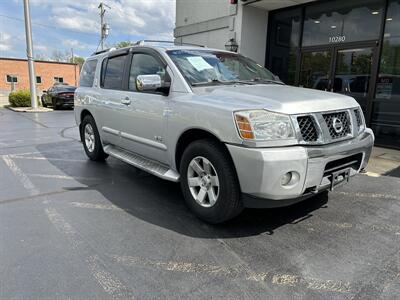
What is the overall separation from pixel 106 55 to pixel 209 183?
3321mm

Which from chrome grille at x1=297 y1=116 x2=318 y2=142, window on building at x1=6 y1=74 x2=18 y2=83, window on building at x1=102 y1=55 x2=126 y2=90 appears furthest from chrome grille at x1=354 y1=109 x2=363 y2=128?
window on building at x1=6 y1=74 x2=18 y2=83

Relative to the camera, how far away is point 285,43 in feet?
35.0

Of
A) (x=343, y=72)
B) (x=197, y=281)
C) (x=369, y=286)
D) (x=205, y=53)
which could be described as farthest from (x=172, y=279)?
(x=343, y=72)

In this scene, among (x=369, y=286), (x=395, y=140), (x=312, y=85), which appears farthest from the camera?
(x=312, y=85)

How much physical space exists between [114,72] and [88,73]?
47.8 inches

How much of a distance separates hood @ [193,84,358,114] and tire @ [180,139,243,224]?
458 millimetres

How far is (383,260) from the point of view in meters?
3.01

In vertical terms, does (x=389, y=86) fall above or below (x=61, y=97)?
above

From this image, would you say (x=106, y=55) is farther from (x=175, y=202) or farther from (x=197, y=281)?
(x=197, y=281)

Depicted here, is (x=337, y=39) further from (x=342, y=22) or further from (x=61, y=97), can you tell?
(x=61, y=97)

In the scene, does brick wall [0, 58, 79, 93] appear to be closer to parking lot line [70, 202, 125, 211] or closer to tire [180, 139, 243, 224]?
parking lot line [70, 202, 125, 211]

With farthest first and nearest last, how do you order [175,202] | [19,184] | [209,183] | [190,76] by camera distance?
[19,184] < [175,202] < [190,76] < [209,183]

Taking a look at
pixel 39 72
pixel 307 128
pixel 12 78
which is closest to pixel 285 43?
pixel 307 128

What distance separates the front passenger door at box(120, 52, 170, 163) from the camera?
4125mm
